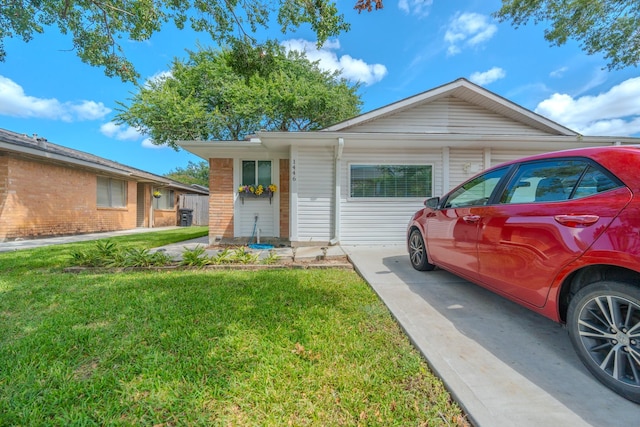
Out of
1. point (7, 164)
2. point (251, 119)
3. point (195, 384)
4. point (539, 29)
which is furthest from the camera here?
point (251, 119)

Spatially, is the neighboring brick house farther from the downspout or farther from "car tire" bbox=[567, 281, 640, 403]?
"car tire" bbox=[567, 281, 640, 403]

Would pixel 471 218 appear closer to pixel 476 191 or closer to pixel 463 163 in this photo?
pixel 476 191

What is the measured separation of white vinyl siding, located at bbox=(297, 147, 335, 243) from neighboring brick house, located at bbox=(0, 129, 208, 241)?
8756 mm

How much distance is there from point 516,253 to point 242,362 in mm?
2464

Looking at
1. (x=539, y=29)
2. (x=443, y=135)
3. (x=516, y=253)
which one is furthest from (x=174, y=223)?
(x=539, y=29)

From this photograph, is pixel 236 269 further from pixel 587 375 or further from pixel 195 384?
pixel 587 375

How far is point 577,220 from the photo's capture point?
1.85 m

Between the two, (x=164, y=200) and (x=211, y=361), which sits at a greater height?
(x=164, y=200)

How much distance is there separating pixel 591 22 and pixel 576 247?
12.5 m

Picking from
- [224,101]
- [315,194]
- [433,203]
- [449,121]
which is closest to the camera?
[433,203]

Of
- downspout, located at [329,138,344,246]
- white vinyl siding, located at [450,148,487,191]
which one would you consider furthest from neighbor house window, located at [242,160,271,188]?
white vinyl siding, located at [450,148,487,191]

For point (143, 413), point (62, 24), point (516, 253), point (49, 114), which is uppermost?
point (49, 114)

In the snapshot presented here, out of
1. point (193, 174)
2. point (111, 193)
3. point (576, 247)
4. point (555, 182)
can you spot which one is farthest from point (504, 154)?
point (193, 174)

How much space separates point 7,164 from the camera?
8.16 meters
